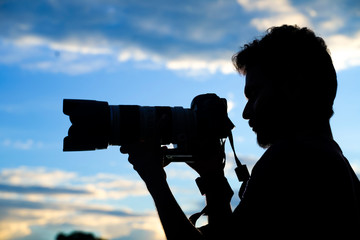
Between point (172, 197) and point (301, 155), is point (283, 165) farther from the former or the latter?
point (172, 197)

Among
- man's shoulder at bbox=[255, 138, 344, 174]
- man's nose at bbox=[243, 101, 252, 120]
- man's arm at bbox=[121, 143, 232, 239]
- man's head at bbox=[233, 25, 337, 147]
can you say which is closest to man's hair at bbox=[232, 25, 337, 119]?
man's head at bbox=[233, 25, 337, 147]

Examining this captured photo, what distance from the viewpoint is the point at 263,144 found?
2961 mm

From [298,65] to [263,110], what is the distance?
42 cm

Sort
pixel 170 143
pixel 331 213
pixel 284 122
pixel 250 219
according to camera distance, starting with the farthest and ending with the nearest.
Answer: pixel 170 143
pixel 284 122
pixel 250 219
pixel 331 213

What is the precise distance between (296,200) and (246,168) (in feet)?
4.75

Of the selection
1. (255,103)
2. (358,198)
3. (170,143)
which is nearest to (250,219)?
(358,198)

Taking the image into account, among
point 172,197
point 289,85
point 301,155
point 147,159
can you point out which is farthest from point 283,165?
point 147,159

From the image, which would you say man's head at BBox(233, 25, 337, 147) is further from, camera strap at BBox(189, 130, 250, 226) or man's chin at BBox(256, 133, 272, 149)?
camera strap at BBox(189, 130, 250, 226)

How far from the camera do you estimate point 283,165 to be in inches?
94.9

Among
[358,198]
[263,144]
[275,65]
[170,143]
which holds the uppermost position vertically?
[275,65]

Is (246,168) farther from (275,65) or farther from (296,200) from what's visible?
(296,200)

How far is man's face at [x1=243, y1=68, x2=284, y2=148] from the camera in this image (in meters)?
2.87

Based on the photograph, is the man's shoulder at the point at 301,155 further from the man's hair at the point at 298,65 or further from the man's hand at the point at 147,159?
the man's hand at the point at 147,159

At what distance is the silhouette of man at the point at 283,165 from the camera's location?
231 centimetres
